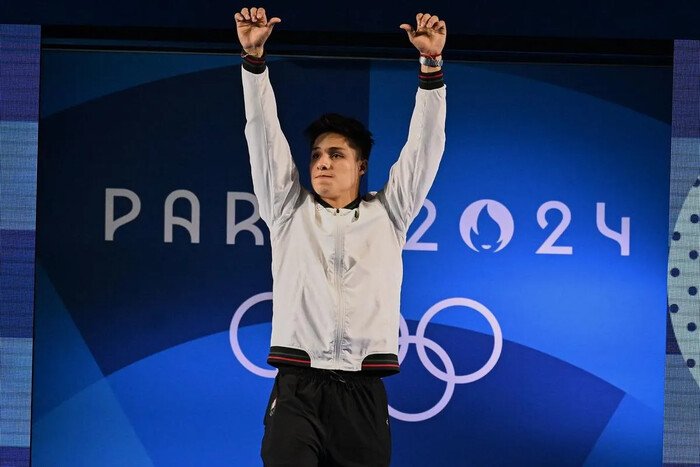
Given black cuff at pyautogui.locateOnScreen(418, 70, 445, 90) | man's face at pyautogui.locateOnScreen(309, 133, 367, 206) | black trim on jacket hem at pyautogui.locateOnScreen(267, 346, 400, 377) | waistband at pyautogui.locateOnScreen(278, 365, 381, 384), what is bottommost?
waistband at pyautogui.locateOnScreen(278, 365, 381, 384)

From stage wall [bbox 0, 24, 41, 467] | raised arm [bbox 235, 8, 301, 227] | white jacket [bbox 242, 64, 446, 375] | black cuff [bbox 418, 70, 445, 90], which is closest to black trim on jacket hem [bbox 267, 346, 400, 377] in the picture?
white jacket [bbox 242, 64, 446, 375]

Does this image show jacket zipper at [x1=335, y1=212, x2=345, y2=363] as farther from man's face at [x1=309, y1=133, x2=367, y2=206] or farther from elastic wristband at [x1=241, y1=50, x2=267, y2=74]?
elastic wristband at [x1=241, y1=50, x2=267, y2=74]

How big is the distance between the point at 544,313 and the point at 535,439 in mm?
547

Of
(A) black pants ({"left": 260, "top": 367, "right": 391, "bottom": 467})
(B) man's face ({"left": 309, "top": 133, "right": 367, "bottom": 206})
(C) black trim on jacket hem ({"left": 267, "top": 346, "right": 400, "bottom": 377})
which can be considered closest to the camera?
(A) black pants ({"left": 260, "top": 367, "right": 391, "bottom": 467})

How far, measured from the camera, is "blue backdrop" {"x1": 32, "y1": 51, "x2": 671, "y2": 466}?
384 centimetres

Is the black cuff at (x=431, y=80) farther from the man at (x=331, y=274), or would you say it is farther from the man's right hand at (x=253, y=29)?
the man's right hand at (x=253, y=29)

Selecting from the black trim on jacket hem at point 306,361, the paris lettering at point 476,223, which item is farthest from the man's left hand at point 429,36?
the paris lettering at point 476,223

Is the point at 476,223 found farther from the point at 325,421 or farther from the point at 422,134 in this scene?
the point at 325,421

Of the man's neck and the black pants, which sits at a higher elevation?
the man's neck

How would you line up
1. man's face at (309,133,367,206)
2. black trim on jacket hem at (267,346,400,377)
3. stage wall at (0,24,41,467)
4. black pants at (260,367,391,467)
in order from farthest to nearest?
stage wall at (0,24,41,467), man's face at (309,133,367,206), black trim on jacket hem at (267,346,400,377), black pants at (260,367,391,467)

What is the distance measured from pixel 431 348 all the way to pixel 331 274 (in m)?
1.17

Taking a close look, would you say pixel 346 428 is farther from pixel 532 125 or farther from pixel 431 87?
pixel 532 125

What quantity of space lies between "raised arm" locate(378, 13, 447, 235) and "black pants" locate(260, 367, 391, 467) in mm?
571

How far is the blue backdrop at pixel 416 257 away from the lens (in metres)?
3.84
